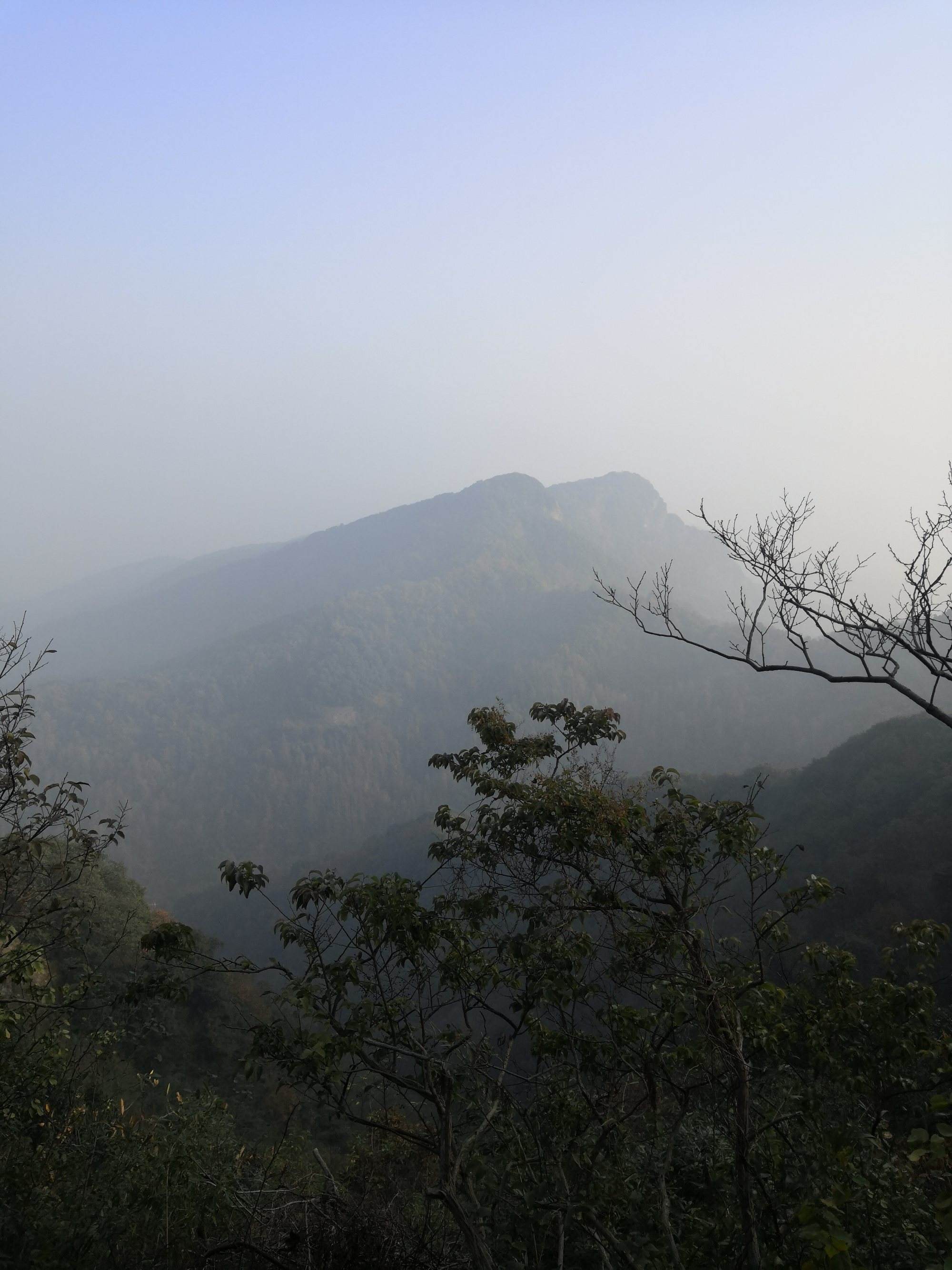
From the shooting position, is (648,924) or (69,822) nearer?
(648,924)

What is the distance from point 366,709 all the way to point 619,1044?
130086 mm

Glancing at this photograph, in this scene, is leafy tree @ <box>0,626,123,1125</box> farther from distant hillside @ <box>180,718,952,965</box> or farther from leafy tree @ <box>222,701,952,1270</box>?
distant hillside @ <box>180,718,952,965</box>

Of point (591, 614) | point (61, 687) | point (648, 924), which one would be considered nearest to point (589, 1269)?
point (648, 924)

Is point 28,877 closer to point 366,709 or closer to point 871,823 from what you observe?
point 871,823

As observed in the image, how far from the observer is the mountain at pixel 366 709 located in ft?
328

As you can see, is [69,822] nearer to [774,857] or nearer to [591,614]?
[774,857]

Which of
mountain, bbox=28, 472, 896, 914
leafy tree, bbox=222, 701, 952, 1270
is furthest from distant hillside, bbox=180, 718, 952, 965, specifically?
mountain, bbox=28, 472, 896, 914

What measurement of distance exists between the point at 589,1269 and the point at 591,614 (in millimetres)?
140492

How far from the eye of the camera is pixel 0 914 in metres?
5.46

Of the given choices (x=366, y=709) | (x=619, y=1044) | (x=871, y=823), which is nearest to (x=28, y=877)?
(x=619, y=1044)

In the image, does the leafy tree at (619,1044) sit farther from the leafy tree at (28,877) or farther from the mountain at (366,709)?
the mountain at (366,709)

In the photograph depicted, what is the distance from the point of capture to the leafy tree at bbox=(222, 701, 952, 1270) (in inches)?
145

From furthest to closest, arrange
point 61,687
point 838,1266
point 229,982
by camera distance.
Answer: point 61,687 → point 229,982 → point 838,1266

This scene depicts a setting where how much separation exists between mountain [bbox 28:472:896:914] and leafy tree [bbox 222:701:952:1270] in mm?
74522
